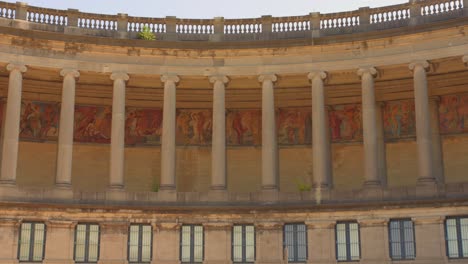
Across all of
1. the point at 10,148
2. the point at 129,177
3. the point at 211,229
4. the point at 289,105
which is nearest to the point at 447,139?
the point at 289,105

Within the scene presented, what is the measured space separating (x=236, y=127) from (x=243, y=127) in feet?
1.95

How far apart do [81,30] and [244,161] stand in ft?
57.6

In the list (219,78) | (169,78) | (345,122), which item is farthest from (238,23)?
(345,122)

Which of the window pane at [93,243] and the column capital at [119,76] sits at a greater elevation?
the column capital at [119,76]

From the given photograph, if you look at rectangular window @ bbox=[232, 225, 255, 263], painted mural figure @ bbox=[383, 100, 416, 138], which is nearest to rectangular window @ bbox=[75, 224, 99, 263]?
rectangular window @ bbox=[232, 225, 255, 263]

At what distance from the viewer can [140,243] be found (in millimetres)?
56406

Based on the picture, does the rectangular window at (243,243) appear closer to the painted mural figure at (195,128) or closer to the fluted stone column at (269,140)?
the fluted stone column at (269,140)

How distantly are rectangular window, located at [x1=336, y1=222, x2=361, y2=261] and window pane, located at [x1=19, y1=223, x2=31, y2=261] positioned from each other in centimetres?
2081

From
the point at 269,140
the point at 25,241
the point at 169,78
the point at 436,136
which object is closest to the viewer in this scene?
the point at 25,241

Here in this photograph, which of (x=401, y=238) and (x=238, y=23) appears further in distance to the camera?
(x=238, y=23)

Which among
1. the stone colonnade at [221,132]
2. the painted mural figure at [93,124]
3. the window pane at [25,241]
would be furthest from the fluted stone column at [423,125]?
the window pane at [25,241]

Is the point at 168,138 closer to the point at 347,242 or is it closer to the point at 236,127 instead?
the point at 236,127

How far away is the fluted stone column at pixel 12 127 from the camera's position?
57.2 metres

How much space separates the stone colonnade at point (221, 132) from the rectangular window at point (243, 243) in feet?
12.2
